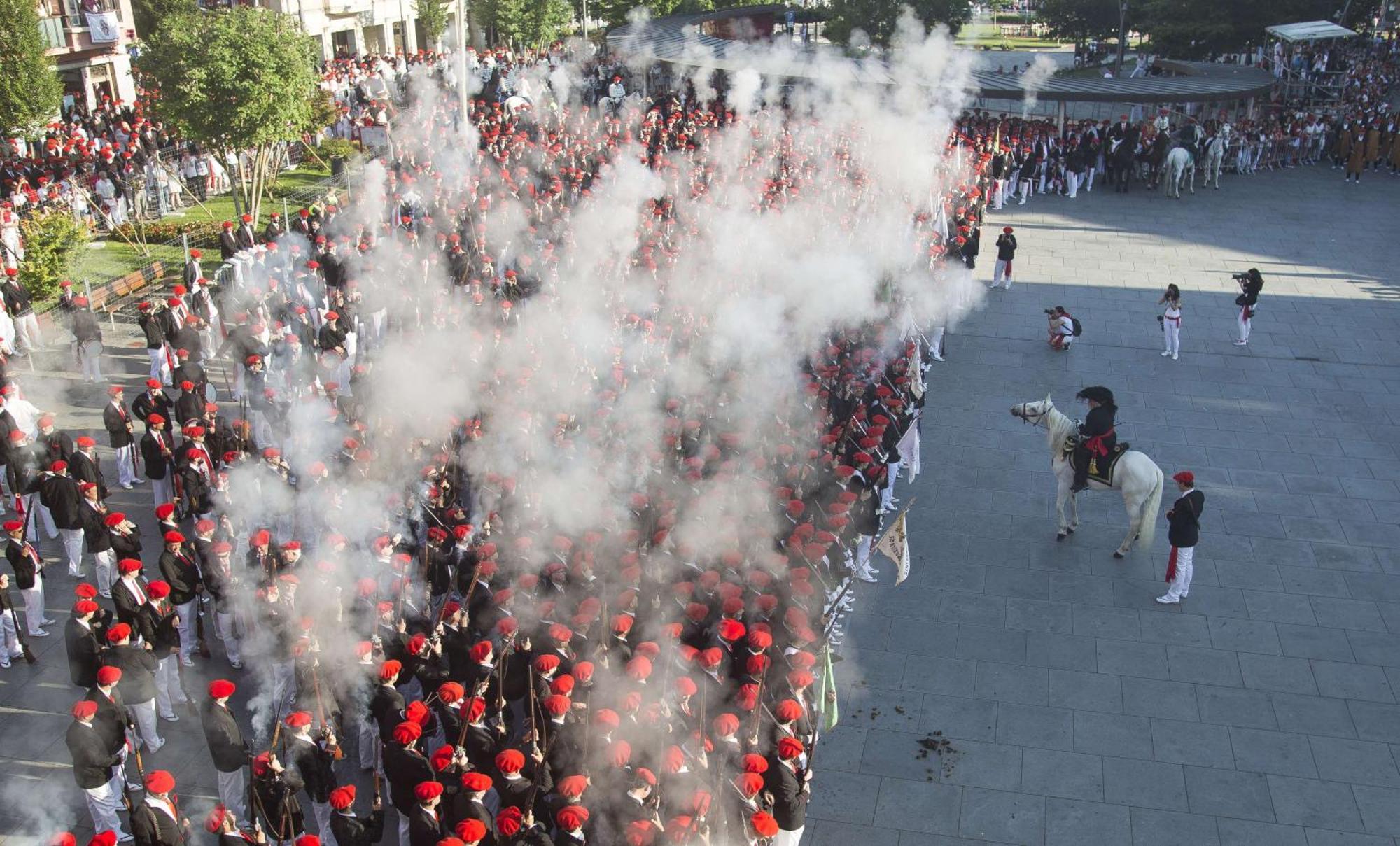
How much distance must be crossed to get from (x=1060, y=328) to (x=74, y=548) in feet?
40.3

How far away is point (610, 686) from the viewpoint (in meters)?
7.54

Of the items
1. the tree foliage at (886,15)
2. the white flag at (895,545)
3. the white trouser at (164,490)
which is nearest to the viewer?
the white flag at (895,545)

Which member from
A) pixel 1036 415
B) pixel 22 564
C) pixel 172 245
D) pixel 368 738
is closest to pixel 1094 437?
pixel 1036 415

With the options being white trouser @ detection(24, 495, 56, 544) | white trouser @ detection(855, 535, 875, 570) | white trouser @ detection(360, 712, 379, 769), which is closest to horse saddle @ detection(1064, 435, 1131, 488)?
white trouser @ detection(855, 535, 875, 570)

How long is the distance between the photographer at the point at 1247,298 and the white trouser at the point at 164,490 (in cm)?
1356

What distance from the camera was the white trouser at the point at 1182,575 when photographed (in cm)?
976

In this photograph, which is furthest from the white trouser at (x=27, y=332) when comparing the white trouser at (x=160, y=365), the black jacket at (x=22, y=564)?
the black jacket at (x=22, y=564)

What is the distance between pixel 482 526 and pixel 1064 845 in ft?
16.7

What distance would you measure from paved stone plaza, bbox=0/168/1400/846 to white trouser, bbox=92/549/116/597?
39 centimetres

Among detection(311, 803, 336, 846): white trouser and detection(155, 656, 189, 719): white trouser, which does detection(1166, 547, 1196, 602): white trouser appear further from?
detection(155, 656, 189, 719): white trouser

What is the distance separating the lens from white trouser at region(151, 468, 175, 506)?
1104cm

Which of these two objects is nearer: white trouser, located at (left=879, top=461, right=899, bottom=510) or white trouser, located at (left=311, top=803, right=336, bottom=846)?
white trouser, located at (left=311, top=803, right=336, bottom=846)

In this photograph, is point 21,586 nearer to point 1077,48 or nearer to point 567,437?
point 567,437

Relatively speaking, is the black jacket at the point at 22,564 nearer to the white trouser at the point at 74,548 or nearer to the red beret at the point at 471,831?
the white trouser at the point at 74,548
